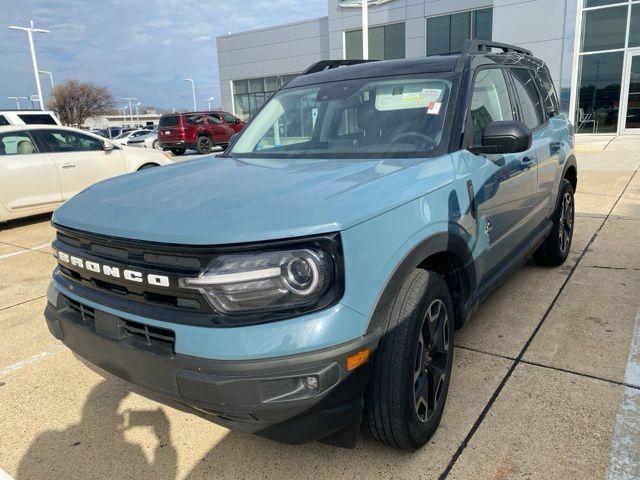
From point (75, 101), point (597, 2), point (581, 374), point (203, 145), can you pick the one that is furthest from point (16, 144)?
point (75, 101)

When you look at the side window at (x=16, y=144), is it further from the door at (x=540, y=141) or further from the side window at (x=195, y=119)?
the side window at (x=195, y=119)

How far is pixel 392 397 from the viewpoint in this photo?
2111 mm

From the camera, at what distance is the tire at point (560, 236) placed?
184 inches

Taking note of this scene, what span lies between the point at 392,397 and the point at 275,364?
0.59 metres

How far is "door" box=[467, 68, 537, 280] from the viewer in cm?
291

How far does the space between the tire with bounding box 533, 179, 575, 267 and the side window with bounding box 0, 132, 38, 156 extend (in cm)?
738

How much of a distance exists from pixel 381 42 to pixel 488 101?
1011 inches

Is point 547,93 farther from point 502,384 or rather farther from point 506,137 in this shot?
point 502,384

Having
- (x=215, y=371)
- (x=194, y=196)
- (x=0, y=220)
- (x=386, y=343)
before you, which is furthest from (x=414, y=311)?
(x=0, y=220)

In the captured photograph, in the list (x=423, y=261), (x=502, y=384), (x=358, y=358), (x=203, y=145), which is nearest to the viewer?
(x=358, y=358)

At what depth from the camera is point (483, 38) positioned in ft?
77.6

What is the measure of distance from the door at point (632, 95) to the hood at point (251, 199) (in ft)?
63.6

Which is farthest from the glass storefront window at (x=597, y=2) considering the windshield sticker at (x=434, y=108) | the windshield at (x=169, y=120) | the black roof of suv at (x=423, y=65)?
the windshield sticker at (x=434, y=108)

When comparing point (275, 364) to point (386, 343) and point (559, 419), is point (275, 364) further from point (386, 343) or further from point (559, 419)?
point (559, 419)
